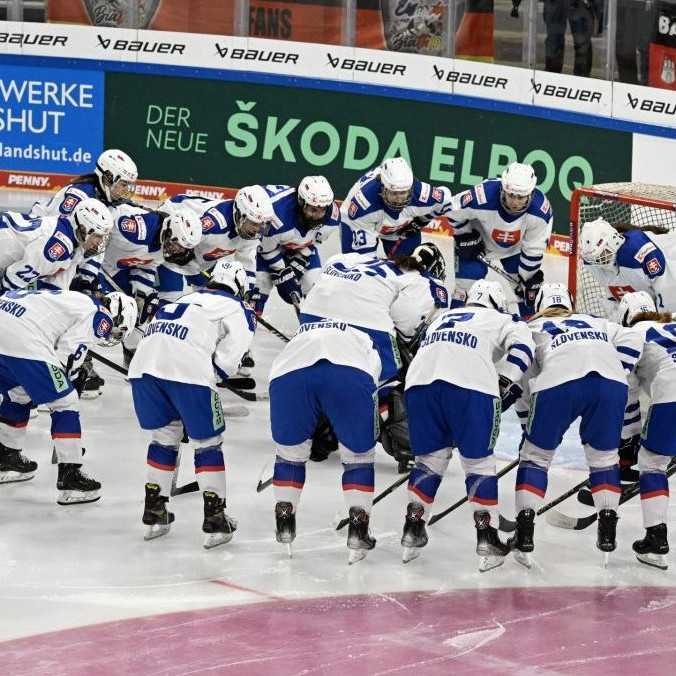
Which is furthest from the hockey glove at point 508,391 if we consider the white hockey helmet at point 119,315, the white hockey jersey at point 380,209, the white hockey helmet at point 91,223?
the white hockey jersey at point 380,209

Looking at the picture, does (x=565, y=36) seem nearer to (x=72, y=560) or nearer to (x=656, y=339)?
(x=656, y=339)

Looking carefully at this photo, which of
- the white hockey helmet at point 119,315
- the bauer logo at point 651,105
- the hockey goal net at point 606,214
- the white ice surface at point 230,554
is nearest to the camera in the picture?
the white ice surface at point 230,554

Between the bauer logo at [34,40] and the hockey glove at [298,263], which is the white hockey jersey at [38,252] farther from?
the bauer logo at [34,40]

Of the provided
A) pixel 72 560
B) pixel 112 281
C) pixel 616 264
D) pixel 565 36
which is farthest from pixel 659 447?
pixel 565 36

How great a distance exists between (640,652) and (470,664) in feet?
2.05

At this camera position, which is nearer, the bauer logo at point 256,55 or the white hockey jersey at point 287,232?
the white hockey jersey at point 287,232

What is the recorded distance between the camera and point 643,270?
8094mm

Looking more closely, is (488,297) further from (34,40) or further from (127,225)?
(34,40)

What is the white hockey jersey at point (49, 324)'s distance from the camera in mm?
6980

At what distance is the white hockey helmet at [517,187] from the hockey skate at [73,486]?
300 cm

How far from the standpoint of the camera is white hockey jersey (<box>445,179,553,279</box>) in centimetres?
910

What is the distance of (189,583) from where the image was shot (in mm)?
6250

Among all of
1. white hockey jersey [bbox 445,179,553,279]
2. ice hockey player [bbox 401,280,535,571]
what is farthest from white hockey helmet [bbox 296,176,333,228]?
ice hockey player [bbox 401,280,535,571]

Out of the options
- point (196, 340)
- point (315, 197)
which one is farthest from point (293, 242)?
point (196, 340)
